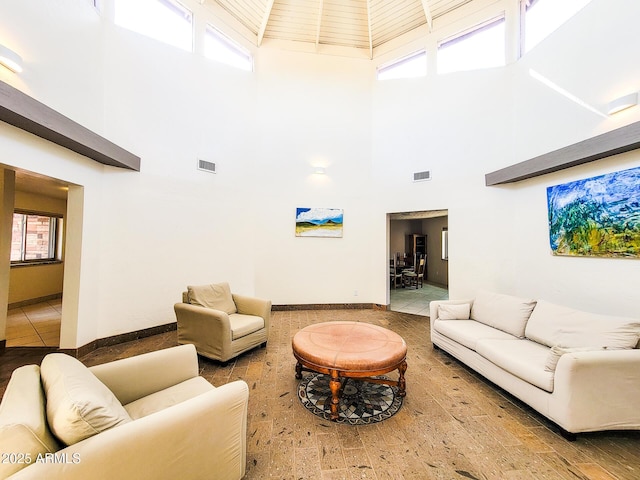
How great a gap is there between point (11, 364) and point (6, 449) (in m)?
3.35

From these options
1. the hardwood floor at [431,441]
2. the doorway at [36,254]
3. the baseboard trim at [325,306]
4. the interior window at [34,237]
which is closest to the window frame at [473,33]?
the baseboard trim at [325,306]

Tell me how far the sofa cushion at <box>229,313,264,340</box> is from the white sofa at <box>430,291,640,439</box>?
247cm

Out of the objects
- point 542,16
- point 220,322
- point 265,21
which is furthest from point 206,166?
point 542,16

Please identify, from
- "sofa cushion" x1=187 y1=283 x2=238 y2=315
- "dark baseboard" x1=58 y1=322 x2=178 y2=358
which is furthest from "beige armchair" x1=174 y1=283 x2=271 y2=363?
"dark baseboard" x1=58 y1=322 x2=178 y2=358

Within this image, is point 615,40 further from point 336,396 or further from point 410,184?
point 336,396

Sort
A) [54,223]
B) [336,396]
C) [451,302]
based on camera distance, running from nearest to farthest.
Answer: [336,396] → [451,302] → [54,223]

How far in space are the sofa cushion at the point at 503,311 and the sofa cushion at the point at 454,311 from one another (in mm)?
90

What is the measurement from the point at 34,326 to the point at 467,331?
6.53m

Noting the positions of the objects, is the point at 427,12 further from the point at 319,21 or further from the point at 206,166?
the point at 206,166

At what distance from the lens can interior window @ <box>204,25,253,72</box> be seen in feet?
16.1

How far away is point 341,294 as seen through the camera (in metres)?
5.65

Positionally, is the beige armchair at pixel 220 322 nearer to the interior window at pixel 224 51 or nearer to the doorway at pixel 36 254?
the doorway at pixel 36 254

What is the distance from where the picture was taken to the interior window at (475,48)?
4.56m

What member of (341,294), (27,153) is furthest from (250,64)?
(341,294)
